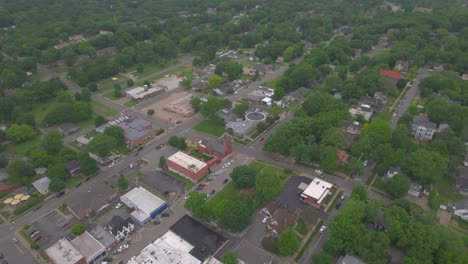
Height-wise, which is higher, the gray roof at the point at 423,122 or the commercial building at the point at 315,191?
the gray roof at the point at 423,122

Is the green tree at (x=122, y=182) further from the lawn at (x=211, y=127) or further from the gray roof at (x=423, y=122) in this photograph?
the gray roof at (x=423, y=122)

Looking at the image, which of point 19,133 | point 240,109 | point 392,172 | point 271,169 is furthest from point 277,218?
point 19,133

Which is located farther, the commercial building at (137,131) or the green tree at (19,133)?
the green tree at (19,133)

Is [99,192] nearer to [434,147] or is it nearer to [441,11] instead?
[434,147]

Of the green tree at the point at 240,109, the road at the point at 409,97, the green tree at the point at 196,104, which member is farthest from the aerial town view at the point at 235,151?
the green tree at the point at 240,109

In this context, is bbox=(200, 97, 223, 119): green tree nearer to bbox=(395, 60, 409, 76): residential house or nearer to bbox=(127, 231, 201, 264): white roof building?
bbox=(127, 231, 201, 264): white roof building

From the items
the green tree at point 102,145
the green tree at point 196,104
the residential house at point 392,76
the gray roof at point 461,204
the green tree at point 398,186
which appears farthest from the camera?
the residential house at point 392,76

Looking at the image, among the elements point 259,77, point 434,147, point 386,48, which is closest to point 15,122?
point 259,77
